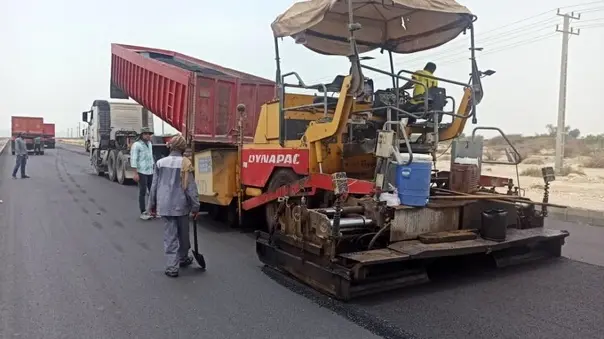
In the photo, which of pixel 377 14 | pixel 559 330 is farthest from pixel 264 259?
pixel 377 14

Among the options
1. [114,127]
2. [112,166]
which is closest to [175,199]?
[112,166]

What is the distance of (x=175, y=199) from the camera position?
527 centimetres

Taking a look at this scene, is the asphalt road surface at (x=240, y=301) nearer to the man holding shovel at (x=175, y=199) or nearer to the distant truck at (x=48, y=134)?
the man holding shovel at (x=175, y=199)


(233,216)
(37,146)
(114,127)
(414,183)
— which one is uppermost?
(114,127)

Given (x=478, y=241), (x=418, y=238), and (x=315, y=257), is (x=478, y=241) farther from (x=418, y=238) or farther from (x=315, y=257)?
(x=315, y=257)

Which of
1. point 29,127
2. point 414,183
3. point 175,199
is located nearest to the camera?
point 414,183

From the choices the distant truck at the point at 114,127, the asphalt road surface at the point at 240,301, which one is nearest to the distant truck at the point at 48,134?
the distant truck at the point at 114,127

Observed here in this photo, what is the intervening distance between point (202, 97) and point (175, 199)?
188 inches

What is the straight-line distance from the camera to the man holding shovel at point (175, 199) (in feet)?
17.3

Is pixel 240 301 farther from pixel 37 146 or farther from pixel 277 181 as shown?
pixel 37 146

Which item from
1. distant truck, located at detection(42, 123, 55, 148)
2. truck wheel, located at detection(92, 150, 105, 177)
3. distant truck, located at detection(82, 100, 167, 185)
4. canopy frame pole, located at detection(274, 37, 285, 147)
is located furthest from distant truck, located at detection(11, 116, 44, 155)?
canopy frame pole, located at detection(274, 37, 285, 147)

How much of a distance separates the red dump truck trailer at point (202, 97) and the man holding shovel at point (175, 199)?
3751 mm

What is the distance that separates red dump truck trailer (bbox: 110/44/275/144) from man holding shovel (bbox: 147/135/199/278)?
375 cm

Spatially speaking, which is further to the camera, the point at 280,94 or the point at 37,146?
the point at 37,146
